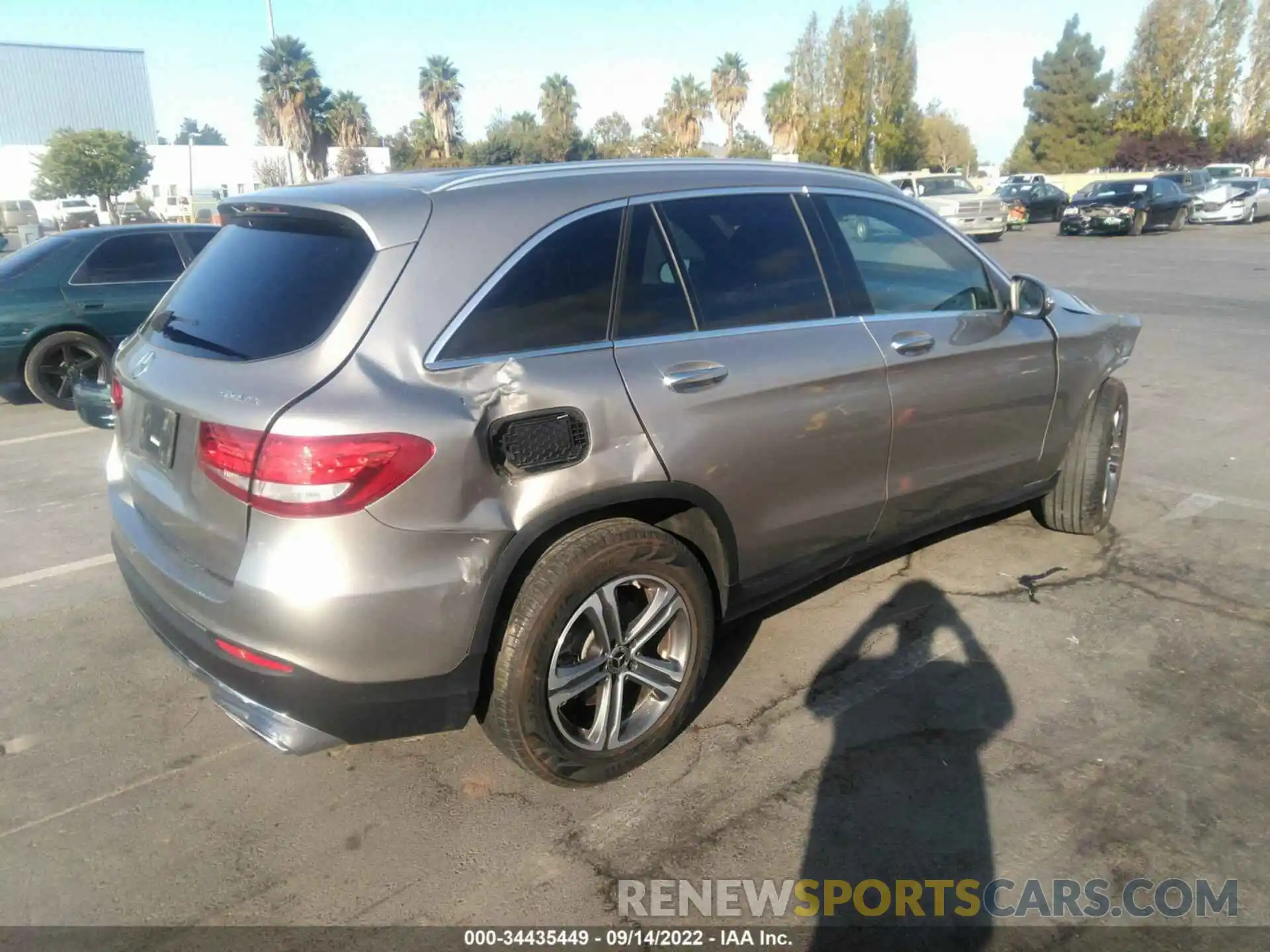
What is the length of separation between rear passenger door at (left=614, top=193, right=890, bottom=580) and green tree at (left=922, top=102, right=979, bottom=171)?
70.9m

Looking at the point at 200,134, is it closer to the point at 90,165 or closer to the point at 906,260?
the point at 90,165

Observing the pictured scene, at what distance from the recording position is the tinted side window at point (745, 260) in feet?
10.7

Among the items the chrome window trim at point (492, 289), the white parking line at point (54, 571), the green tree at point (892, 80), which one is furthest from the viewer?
the green tree at point (892, 80)

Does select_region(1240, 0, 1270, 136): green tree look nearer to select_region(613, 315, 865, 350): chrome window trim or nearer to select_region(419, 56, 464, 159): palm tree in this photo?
select_region(419, 56, 464, 159): palm tree

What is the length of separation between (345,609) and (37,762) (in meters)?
1.59

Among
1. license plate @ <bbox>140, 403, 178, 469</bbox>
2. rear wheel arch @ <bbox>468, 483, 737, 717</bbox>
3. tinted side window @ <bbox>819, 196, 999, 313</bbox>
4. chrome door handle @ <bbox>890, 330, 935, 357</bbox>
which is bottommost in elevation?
rear wheel arch @ <bbox>468, 483, 737, 717</bbox>

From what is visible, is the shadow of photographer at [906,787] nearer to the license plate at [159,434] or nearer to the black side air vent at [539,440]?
the black side air vent at [539,440]

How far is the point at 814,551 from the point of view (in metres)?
3.62

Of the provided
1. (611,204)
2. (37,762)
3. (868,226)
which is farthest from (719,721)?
(37,762)

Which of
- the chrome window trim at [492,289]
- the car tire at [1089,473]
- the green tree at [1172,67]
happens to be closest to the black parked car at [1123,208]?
the car tire at [1089,473]

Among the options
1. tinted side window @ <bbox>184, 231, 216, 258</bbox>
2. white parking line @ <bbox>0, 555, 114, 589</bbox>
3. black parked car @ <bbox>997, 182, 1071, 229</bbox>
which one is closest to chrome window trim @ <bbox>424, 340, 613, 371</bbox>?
white parking line @ <bbox>0, 555, 114, 589</bbox>

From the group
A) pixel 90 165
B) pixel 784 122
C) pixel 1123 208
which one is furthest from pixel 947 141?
pixel 90 165

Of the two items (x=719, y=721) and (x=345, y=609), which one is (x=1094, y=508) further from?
(x=345, y=609)

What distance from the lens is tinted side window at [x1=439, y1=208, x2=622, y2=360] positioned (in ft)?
8.99
